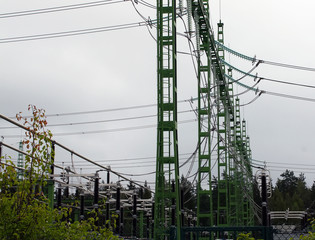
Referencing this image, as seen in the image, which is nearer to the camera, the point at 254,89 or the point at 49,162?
the point at 49,162

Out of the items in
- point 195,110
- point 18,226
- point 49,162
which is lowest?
point 18,226

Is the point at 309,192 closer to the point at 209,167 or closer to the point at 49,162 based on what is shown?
the point at 209,167

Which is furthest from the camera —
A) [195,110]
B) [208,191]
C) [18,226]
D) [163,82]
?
[195,110]

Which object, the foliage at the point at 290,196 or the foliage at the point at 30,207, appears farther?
the foliage at the point at 290,196

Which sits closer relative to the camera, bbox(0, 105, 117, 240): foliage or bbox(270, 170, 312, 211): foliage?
bbox(0, 105, 117, 240): foliage

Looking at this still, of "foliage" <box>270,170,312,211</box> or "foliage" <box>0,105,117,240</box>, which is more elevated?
"foliage" <box>270,170,312,211</box>

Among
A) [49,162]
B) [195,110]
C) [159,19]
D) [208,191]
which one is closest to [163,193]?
[159,19]

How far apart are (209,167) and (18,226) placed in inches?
698

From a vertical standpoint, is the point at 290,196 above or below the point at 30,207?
above

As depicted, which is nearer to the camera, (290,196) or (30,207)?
(30,207)

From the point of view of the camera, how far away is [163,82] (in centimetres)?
1606

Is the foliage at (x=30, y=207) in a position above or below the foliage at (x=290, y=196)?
below

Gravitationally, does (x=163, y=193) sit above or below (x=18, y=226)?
above

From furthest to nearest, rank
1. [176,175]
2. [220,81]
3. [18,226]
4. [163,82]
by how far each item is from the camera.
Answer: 1. [220,81]
2. [163,82]
3. [176,175]
4. [18,226]
